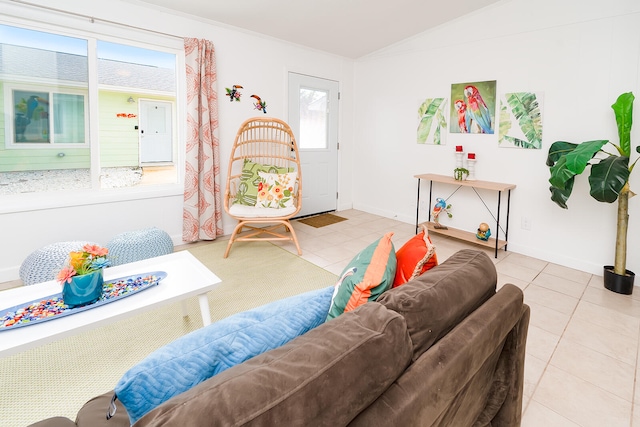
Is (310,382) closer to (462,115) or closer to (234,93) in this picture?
(234,93)

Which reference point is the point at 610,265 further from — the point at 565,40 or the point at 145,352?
the point at 145,352

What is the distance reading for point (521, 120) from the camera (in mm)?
3445

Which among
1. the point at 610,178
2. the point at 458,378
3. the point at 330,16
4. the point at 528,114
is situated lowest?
the point at 458,378

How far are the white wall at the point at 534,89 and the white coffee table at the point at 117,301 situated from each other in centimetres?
314

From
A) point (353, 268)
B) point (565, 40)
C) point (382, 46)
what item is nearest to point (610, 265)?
point (565, 40)

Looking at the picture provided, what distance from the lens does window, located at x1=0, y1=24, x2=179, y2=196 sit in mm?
2814

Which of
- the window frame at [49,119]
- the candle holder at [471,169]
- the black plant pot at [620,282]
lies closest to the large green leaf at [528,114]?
the candle holder at [471,169]

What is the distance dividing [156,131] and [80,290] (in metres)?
2.85

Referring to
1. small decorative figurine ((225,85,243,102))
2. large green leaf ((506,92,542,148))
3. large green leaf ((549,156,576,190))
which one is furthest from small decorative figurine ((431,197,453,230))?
small decorative figurine ((225,85,243,102))

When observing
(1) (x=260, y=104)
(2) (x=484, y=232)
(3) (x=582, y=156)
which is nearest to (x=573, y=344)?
(3) (x=582, y=156)

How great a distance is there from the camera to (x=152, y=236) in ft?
9.53

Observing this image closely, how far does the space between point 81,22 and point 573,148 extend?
4218 mm

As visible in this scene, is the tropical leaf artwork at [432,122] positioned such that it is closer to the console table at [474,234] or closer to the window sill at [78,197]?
the console table at [474,234]

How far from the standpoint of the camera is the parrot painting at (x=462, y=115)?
3898 mm
